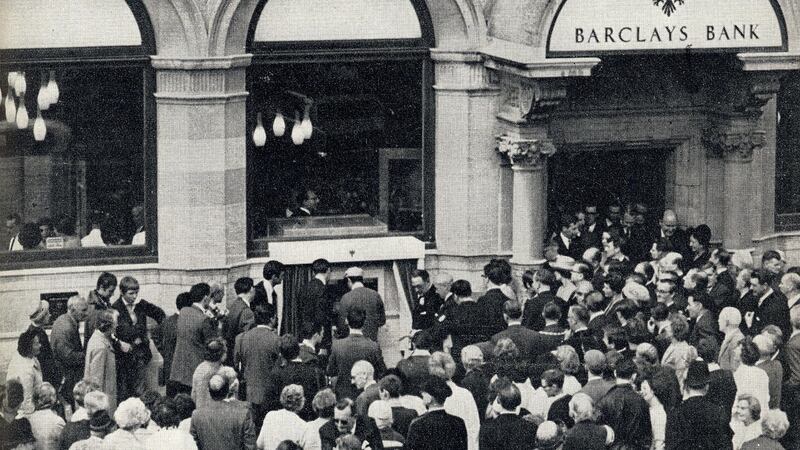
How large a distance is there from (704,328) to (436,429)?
507cm

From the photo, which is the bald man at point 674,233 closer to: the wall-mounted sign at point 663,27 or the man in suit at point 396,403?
the wall-mounted sign at point 663,27

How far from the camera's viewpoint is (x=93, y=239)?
24719 millimetres

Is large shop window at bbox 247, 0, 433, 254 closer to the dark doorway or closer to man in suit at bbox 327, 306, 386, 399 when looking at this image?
the dark doorway

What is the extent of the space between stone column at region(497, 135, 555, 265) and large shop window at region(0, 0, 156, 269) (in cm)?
497

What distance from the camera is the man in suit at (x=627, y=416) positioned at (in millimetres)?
17203

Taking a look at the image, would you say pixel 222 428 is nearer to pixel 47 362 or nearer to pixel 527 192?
pixel 47 362

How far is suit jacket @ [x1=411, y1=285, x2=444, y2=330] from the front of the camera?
22.7 m

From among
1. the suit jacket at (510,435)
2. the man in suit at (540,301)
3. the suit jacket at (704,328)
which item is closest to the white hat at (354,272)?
the man in suit at (540,301)

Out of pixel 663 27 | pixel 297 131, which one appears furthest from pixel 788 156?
pixel 297 131

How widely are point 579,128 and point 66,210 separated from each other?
24.3ft

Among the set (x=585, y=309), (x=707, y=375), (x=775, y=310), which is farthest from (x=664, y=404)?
(x=775, y=310)

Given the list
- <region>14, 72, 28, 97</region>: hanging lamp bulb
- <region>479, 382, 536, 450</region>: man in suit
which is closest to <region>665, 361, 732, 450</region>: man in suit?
<region>479, 382, 536, 450</region>: man in suit

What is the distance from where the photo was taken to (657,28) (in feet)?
80.9

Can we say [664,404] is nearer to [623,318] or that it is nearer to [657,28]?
[623,318]
